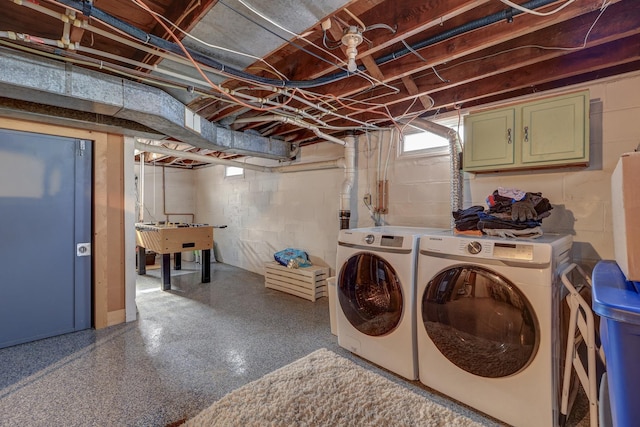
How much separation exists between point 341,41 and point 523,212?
1.60 meters

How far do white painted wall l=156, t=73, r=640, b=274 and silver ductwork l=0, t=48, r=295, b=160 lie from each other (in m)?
1.96

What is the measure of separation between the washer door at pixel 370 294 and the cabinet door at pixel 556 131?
1378mm

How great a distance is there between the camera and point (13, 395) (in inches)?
77.2

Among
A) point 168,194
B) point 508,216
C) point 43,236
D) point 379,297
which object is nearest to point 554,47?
point 508,216

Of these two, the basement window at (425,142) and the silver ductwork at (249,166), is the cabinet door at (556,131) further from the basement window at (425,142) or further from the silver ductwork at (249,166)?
the silver ductwork at (249,166)

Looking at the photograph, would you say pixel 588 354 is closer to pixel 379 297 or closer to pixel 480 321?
pixel 480 321

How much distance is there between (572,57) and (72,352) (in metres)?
4.57

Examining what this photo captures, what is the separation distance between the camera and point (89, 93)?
212 cm

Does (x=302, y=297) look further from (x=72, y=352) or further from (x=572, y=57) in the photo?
(x=572, y=57)

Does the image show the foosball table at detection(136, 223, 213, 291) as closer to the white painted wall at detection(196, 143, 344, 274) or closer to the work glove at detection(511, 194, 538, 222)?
the white painted wall at detection(196, 143, 344, 274)

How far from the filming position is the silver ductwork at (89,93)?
1.88 m

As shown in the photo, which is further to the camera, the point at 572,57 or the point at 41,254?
the point at 41,254

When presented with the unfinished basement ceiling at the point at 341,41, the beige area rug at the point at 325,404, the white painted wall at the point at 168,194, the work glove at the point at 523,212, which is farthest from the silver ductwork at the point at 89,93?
the white painted wall at the point at 168,194

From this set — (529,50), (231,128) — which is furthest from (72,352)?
(529,50)
